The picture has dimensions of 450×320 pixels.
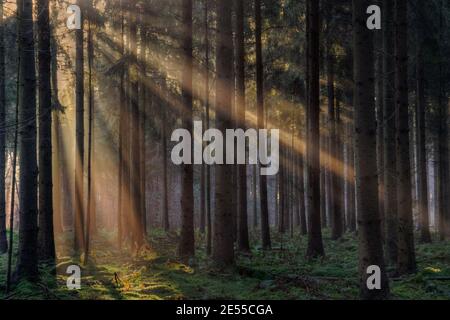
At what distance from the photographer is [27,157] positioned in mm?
9758

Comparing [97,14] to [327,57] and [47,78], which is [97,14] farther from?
[327,57]

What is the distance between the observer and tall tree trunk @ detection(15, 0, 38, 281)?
31.3ft

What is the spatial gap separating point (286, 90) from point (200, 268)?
43.2ft

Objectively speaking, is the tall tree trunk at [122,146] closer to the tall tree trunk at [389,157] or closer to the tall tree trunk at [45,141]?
the tall tree trunk at [45,141]

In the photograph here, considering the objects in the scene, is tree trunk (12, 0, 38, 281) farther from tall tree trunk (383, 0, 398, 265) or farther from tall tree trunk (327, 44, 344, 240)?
tall tree trunk (327, 44, 344, 240)

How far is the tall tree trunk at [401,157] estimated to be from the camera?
10.9 meters

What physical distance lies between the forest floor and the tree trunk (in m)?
0.58

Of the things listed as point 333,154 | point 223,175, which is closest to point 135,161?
point 223,175

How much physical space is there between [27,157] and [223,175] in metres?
4.29

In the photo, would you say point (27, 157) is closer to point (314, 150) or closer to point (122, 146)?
point (122, 146)

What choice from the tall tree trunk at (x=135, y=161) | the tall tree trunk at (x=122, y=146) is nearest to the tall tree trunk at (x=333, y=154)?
the tall tree trunk at (x=135, y=161)

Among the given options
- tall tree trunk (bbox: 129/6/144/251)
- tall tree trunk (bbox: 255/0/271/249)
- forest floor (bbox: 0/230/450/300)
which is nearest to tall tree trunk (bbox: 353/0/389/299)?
forest floor (bbox: 0/230/450/300)

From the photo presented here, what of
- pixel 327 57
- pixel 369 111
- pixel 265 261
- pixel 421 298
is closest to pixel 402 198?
pixel 421 298

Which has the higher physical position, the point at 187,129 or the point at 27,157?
the point at 187,129
